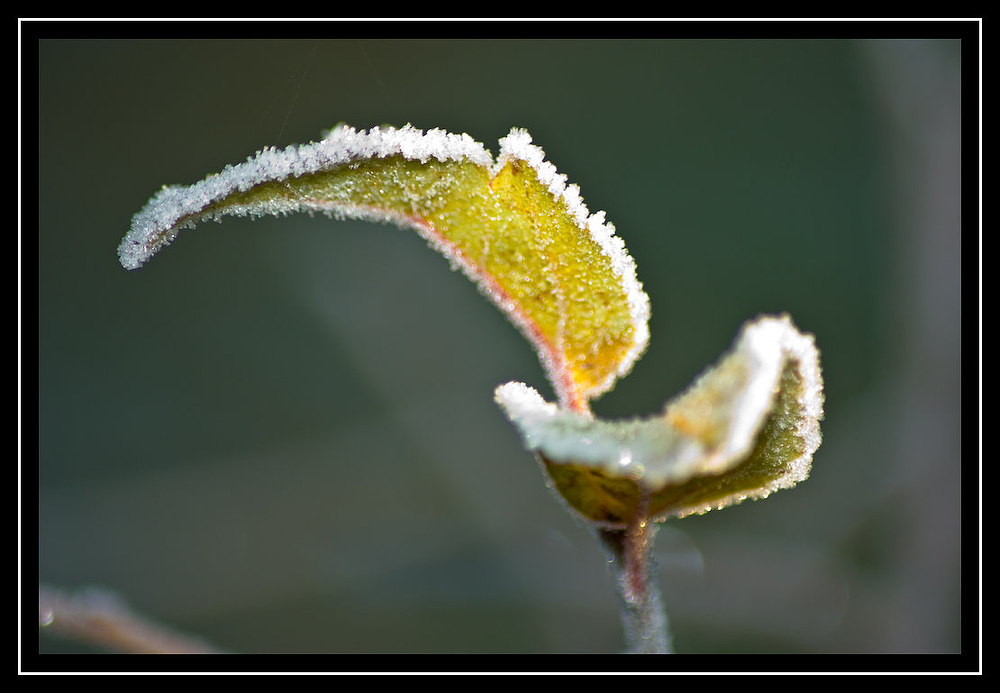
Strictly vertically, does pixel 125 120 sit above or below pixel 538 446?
above

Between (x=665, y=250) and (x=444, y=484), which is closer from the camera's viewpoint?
(x=444, y=484)

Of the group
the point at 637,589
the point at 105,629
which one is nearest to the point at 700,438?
the point at 637,589

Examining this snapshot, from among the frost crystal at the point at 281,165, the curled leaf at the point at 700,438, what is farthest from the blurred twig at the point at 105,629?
the curled leaf at the point at 700,438

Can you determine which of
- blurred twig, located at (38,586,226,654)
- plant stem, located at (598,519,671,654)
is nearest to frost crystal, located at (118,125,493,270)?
plant stem, located at (598,519,671,654)

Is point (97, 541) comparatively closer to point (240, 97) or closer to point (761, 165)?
point (240, 97)

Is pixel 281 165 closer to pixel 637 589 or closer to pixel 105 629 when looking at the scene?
pixel 637 589
